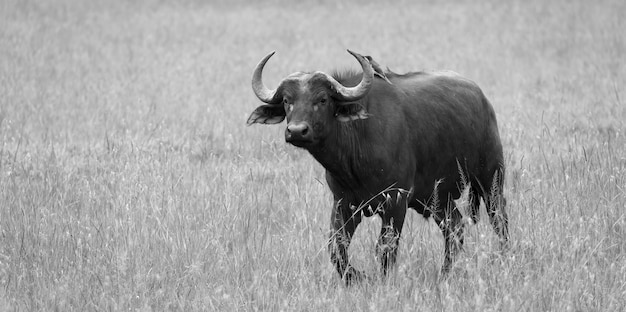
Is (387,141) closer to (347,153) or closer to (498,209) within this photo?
(347,153)

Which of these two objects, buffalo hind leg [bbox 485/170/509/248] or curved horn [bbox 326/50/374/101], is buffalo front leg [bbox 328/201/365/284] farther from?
buffalo hind leg [bbox 485/170/509/248]

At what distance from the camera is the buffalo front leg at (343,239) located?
5500 mm

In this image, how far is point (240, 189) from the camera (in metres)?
6.96

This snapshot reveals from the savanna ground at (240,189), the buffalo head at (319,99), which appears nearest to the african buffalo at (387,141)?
the buffalo head at (319,99)

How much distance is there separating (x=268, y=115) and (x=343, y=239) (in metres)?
0.98

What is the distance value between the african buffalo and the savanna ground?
21cm

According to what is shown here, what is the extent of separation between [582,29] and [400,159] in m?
12.7

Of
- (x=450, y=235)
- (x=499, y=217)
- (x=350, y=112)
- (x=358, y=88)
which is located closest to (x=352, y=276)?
(x=450, y=235)

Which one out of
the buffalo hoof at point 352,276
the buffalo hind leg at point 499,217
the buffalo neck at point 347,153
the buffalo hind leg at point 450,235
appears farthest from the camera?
the buffalo hind leg at point 499,217

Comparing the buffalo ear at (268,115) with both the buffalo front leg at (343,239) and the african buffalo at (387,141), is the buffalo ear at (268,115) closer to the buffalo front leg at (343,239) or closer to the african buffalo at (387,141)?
the african buffalo at (387,141)

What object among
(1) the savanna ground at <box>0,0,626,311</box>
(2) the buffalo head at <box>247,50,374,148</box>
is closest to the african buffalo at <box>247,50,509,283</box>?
(2) the buffalo head at <box>247,50,374,148</box>

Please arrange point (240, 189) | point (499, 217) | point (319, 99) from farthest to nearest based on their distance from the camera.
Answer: point (240, 189)
point (499, 217)
point (319, 99)

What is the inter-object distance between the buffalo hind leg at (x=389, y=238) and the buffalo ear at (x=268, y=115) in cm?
95

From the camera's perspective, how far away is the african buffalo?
551 centimetres
